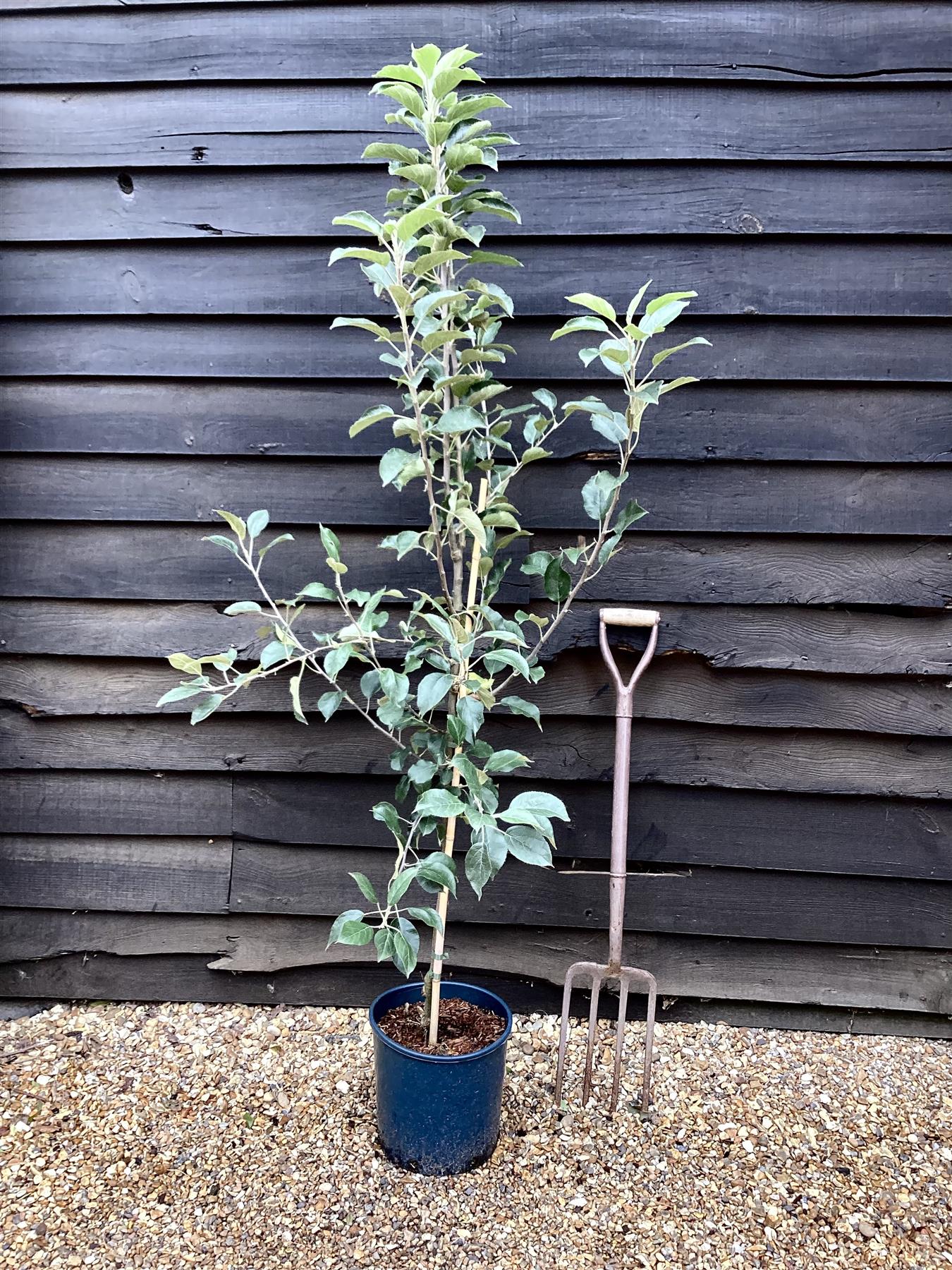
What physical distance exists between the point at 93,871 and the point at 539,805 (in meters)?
1.17

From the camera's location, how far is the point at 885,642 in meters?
1.64

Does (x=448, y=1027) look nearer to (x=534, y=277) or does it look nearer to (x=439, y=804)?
(x=439, y=804)

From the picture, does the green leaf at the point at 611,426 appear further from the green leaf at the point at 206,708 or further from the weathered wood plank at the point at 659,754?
the green leaf at the point at 206,708

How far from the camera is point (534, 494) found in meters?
1.63

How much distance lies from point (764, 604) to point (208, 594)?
1190 mm

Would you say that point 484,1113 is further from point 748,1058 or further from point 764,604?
point 764,604

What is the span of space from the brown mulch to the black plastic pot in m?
0.04

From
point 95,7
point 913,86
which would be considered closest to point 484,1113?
point 913,86

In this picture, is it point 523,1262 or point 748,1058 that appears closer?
point 523,1262

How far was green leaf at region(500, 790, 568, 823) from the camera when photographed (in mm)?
1126

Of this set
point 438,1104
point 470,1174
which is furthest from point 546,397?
point 470,1174

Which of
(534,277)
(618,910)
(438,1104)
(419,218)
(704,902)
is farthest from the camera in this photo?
(704,902)

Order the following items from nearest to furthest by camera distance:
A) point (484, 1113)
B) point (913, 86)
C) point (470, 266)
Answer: point (484, 1113), point (913, 86), point (470, 266)

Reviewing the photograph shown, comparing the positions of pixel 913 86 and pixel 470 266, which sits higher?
pixel 913 86
